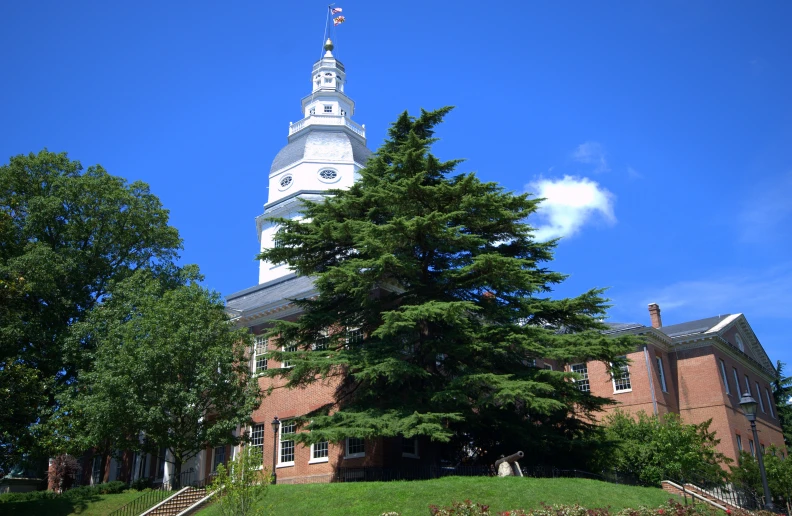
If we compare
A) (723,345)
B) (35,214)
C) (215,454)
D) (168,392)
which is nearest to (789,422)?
(723,345)

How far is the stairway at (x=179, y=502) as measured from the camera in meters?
22.6

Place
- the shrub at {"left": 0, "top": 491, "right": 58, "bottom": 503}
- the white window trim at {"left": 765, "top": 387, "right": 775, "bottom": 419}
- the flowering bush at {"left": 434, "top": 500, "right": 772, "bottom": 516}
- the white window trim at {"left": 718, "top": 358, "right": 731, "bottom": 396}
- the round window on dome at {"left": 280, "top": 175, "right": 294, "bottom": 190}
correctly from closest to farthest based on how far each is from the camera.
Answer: the flowering bush at {"left": 434, "top": 500, "right": 772, "bottom": 516}, the shrub at {"left": 0, "top": 491, "right": 58, "bottom": 503}, the white window trim at {"left": 718, "top": 358, "right": 731, "bottom": 396}, the round window on dome at {"left": 280, "top": 175, "right": 294, "bottom": 190}, the white window trim at {"left": 765, "top": 387, "right": 775, "bottom": 419}

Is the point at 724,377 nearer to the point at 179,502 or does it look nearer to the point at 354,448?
the point at 354,448

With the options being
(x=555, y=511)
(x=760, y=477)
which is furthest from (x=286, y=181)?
(x=555, y=511)

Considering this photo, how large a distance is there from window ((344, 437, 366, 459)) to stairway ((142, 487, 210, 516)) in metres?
5.81

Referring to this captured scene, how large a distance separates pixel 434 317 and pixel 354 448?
27.9ft

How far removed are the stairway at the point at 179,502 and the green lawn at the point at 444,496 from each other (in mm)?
1881

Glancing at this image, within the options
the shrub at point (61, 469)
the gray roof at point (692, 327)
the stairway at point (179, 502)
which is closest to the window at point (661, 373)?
the gray roof at point (692, 327)

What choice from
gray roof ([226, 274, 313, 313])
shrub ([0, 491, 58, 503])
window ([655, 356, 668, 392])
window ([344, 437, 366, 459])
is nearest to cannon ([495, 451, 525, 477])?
window ([344, 437, 366, 459])

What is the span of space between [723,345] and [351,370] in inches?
1078

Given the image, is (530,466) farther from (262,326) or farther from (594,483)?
(262,326)

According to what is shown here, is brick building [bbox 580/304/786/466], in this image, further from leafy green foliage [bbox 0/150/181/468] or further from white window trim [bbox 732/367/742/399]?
leafy green foliage [bbox 0/150/181/468]

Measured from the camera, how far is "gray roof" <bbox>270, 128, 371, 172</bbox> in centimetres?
4634

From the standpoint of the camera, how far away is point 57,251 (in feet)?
102
